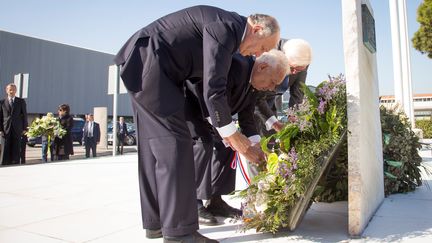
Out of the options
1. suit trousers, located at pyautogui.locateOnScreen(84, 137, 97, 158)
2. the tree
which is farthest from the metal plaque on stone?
the tree

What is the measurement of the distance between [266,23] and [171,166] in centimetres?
101

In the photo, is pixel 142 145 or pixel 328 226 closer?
pixel 142 145

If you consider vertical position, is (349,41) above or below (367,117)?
above

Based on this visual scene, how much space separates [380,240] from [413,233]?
0.95ft

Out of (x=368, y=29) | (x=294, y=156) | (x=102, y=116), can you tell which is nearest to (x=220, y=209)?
(x=294, y=156)

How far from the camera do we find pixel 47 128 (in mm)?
8703

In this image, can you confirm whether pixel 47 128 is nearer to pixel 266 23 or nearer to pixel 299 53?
pixel 299 53

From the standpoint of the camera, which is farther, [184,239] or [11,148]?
[11,148]

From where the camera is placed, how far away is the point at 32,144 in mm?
18312

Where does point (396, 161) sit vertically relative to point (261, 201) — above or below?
above

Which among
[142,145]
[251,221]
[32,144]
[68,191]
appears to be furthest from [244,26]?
[32,144]

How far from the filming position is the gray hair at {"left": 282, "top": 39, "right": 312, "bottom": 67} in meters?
3.11

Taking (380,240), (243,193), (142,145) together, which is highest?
(142,145)

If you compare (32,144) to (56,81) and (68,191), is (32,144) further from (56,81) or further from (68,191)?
(68,191)
